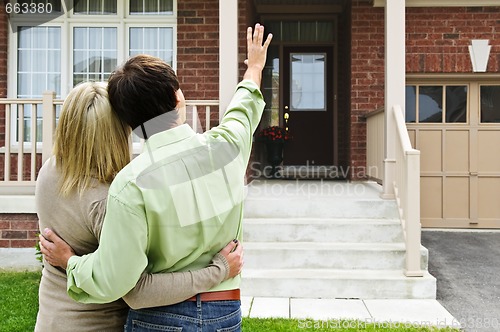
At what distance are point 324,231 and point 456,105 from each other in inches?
137

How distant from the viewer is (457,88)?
694 cm

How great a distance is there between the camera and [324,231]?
473 cm

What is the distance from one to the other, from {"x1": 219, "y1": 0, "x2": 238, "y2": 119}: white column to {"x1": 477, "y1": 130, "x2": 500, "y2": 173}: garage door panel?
13.0 ft

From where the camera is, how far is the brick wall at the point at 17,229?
5332 millimetres

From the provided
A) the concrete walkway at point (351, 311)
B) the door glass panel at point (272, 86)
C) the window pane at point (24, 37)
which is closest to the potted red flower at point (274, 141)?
the door glass panel at point (272, 86)

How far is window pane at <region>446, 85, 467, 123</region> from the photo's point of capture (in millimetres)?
6941

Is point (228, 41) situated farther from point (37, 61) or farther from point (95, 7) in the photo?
point (37, 61)

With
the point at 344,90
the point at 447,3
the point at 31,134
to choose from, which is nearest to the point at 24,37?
the point at 31,134

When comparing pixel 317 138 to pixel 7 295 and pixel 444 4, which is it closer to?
pixel 444 4

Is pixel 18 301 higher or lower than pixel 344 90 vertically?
lower

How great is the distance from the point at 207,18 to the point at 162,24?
2.10 feet

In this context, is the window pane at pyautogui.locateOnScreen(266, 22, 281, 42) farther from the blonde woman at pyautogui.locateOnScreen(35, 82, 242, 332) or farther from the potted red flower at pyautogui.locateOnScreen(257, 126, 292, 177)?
the blonde woman at pyautogui.locateOnScreen(35, 82, 242, 332)

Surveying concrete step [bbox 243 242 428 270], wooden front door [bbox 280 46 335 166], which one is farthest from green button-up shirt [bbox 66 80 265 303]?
wooden front door [bbox 280 46 335 166]

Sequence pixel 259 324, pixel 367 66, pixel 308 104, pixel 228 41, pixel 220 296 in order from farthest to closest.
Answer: pixel 308 104, pixel 367 66, pixel 228 41, pixel 259 324, pixel 220 296
